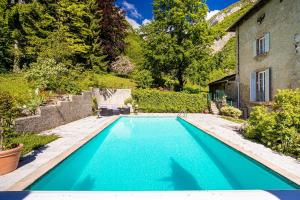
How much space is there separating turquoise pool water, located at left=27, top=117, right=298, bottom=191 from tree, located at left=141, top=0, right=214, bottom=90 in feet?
52.7

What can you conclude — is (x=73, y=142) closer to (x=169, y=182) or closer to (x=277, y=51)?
(x=169, y=182)

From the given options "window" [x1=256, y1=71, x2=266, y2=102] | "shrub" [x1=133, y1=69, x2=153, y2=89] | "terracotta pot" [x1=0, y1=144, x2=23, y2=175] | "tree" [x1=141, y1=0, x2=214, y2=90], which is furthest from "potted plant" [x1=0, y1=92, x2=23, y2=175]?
"tree" [x1=141, y1=0, x2=214, y2=90]

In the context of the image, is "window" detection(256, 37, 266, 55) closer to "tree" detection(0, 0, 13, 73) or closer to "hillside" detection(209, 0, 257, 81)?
"hillside" detection(209, 0, 257, 81)

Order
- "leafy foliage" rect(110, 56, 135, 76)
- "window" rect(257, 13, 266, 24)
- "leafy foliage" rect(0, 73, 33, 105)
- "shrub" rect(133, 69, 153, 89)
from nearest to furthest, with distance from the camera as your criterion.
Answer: "leafy foliage" rect(0, 73, 33, 105) → "window" rect(257, 13, 266, 24) → "shrub" rect(133, 69, 153, 89) → "leafy foliage" rect(110, 56, 135, 76)

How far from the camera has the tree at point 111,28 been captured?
30453 millimetres

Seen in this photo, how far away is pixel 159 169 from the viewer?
677cm

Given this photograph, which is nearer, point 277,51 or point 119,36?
point 277,51

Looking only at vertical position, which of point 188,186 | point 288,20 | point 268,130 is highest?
point 288,20

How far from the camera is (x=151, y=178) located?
603 cm

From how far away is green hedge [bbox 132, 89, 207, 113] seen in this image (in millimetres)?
22562

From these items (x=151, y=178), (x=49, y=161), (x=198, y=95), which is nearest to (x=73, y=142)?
(x=49, y=161)

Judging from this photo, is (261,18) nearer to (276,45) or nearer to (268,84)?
(276,45)

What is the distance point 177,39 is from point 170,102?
762cm

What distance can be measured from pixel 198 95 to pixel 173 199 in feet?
62.3
